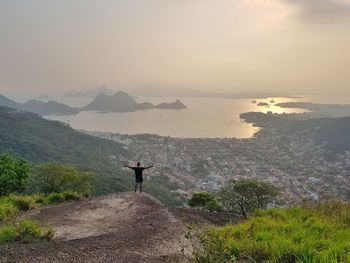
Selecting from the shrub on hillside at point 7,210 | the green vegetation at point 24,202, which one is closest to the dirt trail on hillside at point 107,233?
the shrub on hillside at point 7,210

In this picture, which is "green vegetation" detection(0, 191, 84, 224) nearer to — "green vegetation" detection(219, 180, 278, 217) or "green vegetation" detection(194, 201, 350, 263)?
"green vegetation" detection(194, 201, 350, 263)

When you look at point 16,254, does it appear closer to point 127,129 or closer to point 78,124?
point 127,129

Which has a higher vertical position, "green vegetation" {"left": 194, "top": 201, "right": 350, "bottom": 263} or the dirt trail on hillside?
"green vegetation" {"left": 194, "top": 201, "right": 350, "bottom": 263}

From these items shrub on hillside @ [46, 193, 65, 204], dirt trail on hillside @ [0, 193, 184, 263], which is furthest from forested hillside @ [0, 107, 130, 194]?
dirt trail on hillside @ [0, 193, 184, 263]

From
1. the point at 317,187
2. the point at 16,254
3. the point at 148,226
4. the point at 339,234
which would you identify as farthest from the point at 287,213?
the point at 317,187

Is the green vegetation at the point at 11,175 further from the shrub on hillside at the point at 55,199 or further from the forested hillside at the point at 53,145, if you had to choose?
the forested hillside at the point at 53,145
